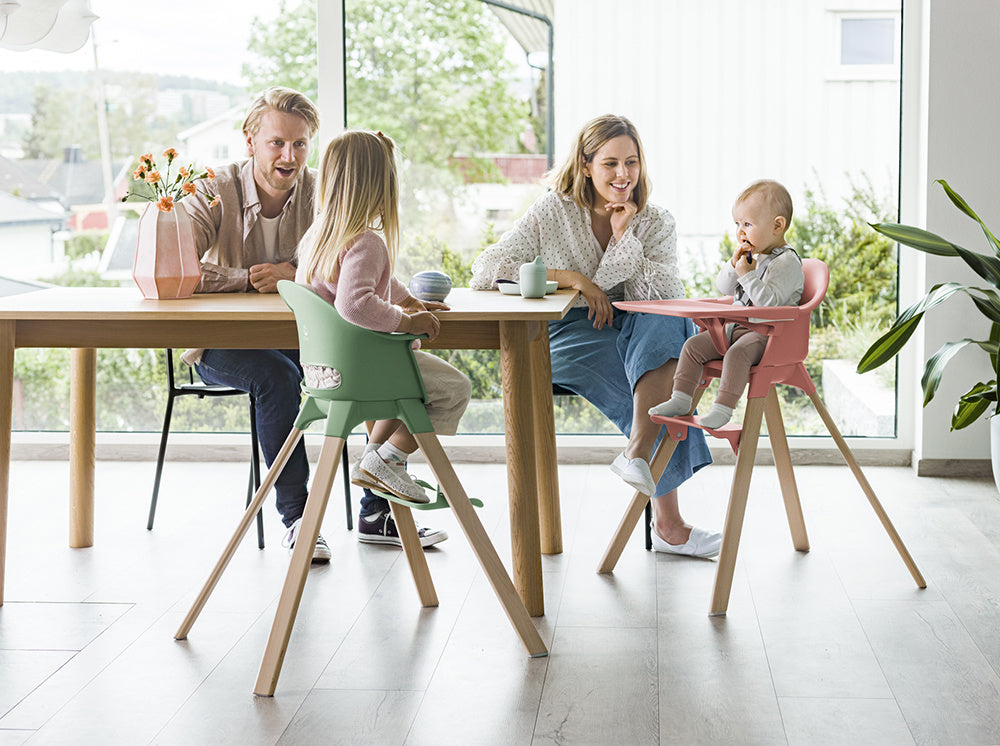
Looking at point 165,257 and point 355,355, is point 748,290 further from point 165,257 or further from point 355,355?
point 165,257

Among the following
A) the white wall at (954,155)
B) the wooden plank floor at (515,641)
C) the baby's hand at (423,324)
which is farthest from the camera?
the white wall at (954,155)

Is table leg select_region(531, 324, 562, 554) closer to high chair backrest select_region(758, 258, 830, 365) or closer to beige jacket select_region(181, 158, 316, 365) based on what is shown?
high chair backrest select_region(758, 258, 830, 365)

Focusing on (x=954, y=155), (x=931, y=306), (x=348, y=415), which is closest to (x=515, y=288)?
(x=348, y=415)

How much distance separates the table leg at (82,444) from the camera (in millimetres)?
3297

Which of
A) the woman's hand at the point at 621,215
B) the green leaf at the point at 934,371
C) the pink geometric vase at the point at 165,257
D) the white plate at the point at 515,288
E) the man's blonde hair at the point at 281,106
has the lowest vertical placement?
the green leaf at the point at 934,371

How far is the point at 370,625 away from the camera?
2.68 metres

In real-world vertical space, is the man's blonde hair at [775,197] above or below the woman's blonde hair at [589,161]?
below

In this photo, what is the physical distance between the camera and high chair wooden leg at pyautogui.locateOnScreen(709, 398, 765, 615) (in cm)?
273

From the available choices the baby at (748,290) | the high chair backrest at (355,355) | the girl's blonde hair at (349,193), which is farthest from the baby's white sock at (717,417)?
the girl's blonde hair at (349,193)

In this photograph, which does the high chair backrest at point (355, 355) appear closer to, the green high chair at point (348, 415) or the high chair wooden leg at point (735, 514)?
the green high chair at point (348, 415)

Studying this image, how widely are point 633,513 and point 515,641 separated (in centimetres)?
59

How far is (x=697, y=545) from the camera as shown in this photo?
10.4 ft

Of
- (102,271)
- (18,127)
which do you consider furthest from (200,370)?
(18,127)

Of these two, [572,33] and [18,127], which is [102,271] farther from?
[572,33]
